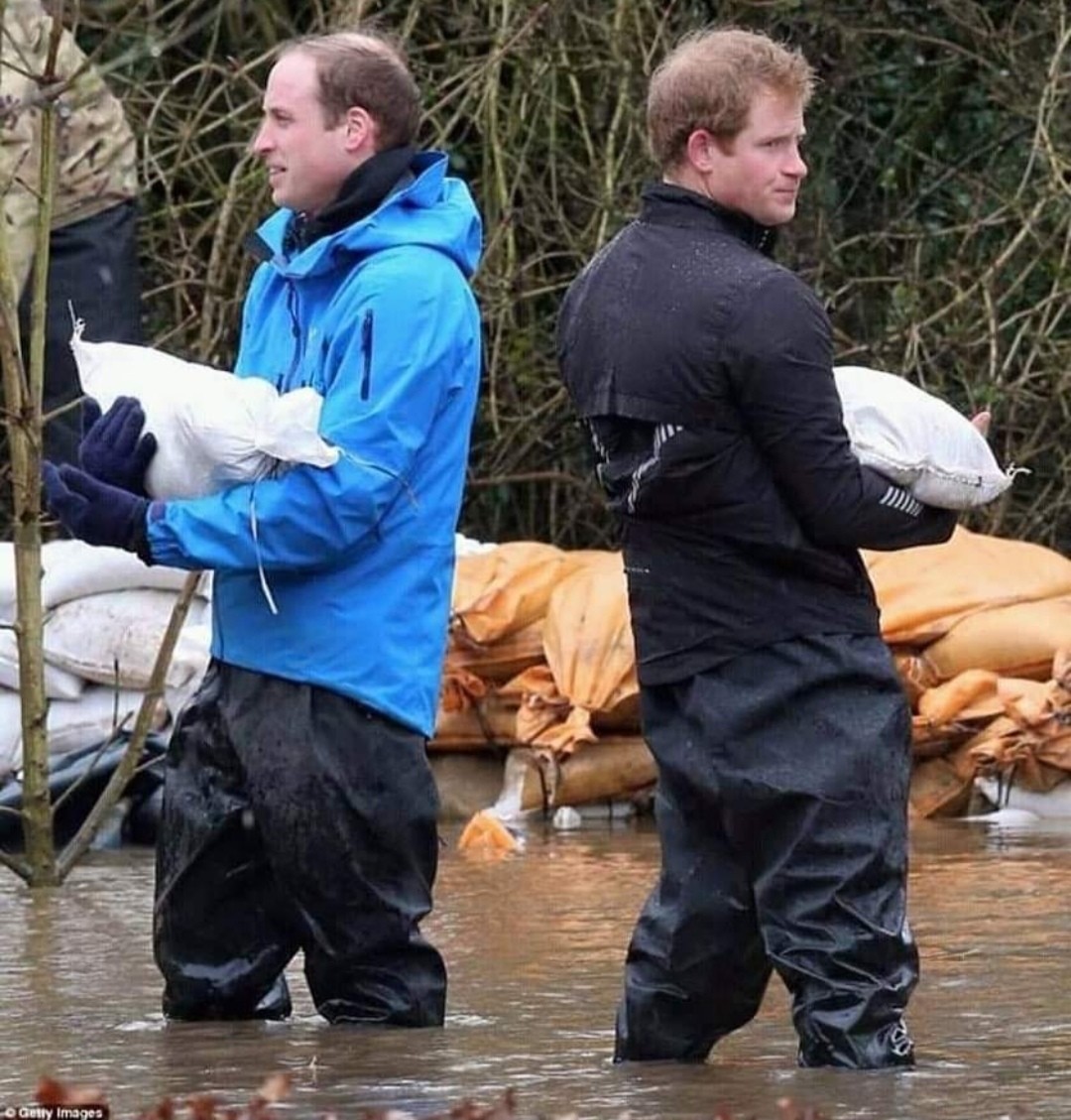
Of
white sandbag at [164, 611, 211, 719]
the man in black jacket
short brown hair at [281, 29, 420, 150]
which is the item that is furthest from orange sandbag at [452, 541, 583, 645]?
the man in black jacket

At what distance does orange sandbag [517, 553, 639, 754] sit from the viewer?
29.1ft

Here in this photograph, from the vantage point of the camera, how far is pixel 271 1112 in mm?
4496

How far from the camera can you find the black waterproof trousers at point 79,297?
9648mm

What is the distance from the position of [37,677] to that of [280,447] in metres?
2.64

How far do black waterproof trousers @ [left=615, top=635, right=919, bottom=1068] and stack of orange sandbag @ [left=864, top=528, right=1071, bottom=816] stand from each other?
3993 millimetres

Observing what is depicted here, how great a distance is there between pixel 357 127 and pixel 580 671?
3793 mm

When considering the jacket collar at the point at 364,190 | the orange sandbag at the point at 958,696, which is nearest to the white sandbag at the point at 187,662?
the orange sandbag at the point at 958,696

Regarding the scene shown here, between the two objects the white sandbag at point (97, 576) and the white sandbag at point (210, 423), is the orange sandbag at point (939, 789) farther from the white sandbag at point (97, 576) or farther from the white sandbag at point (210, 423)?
the white sandbag at point (210, 423)

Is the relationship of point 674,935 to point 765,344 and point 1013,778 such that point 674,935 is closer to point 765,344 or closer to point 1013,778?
point 765,344

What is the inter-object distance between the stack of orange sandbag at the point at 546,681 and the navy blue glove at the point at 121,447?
376cm

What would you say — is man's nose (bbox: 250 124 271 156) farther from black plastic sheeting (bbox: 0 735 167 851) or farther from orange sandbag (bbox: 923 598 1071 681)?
orange sandbag (bbox: 923 598 1071 681)

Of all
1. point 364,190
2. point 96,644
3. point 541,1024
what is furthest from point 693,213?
point 96,644

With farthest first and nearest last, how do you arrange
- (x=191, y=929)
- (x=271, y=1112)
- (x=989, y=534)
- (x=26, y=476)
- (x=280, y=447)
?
1. (x=989, y=534)
2. (x=26, y=476)
3. (x=191, y=929)
4. (x=280, y=447)
5. (x=271, y=1112)

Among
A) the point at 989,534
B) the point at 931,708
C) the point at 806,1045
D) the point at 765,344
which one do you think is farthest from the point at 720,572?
the point at 989,534
